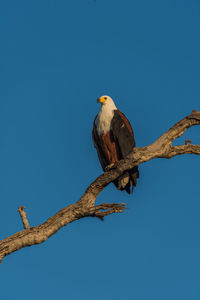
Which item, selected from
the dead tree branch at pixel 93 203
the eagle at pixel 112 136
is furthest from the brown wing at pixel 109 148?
the dead tree branch at pixel 93 203

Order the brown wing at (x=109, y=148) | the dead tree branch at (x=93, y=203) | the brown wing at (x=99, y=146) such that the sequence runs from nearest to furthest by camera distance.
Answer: the dead tree branch at (x=93, y=203)
the brown wing at (x=109, y=148)
the brown wing at (x=99, y=146)

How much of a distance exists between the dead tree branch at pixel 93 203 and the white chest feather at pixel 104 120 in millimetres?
1703

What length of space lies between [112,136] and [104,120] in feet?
1.03

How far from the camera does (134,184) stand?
6555 millimetres

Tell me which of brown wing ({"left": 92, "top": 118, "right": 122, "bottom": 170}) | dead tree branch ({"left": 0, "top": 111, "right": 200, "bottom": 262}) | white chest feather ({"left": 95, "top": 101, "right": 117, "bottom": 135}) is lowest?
dead tree branch ({"left": 0, "top": 111, "right": 200, "bottom": 262})

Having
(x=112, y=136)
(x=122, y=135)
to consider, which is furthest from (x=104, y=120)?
(x=122, y=135)

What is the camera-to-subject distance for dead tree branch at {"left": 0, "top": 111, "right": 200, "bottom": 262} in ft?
16.0

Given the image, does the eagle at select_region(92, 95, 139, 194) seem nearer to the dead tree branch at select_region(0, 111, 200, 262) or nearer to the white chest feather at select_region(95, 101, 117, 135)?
the white chest feather at select_region(95, 101, 117, 135)

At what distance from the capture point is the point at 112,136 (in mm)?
7035

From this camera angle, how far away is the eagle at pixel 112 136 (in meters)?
6.89

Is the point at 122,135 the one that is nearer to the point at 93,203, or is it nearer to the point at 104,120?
the point at 104,120

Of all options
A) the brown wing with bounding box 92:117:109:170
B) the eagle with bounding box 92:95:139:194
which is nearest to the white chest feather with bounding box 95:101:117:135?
the eagle with bounding box 92:95:139:194

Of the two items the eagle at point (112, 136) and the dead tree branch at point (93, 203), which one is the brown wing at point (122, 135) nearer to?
the eagle at point (112, 136)

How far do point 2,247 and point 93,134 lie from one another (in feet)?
9.96
